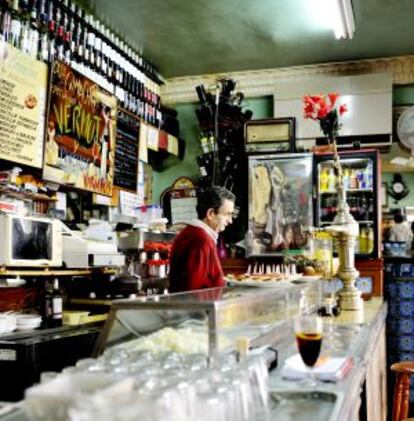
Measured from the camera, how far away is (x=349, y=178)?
6180 mm

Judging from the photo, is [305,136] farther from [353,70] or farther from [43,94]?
[43,94]

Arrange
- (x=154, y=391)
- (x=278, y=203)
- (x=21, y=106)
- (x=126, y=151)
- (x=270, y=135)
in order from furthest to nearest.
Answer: (x=270, y=135) < (x=278, y=203) < (x=126, y=151) < (x=21, y=106) < (x=154, y=391)

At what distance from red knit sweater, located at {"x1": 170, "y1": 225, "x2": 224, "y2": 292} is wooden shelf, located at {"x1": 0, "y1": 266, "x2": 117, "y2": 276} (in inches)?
34.4

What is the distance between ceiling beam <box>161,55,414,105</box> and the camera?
6617 mm

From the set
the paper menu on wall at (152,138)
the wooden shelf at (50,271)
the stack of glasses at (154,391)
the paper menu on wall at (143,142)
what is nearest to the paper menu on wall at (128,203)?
the paper menu on wall at (143,142)

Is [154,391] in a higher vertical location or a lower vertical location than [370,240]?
lower

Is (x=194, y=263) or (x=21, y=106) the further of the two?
(x=21, y=106)

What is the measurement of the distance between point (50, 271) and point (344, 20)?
3417 mm

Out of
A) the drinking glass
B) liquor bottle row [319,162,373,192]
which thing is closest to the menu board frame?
liquor bottle row [319,162,373,192]

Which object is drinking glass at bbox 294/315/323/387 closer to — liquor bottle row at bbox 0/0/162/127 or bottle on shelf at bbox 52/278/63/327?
bottle on shelf at bbox 52/278/63/327

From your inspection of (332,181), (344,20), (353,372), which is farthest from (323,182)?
(353,372)

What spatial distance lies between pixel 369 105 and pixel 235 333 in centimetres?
522

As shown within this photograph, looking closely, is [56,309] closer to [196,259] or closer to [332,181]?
[196,259]

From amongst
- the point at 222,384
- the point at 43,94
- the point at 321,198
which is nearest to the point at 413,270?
the point at 321,198
